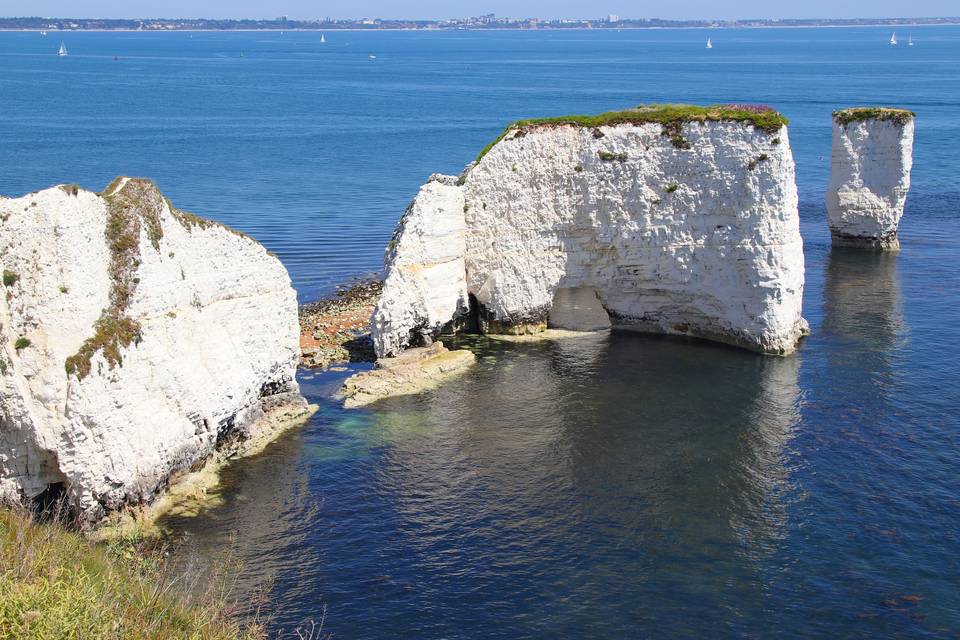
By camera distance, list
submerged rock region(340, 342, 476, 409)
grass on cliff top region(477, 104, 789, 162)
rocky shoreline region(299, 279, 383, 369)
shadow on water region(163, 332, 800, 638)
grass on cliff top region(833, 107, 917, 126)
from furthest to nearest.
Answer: grass on cliff top region(833, 107, 917, 126) → rocky shoreline region(299, 279, 383, 369) → grass on cliff top region(477, 104, 789, 162) → submerged rock region(340, 342, 476, 409) → shadow on water region(163, 332, 800, 638)

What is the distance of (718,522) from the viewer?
96.1 feet

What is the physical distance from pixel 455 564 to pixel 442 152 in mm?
81338

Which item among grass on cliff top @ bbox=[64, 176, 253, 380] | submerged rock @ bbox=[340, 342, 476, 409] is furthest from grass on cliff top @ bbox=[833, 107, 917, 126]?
grass on cliff top @ bbox=[64, 176, 253, 380]

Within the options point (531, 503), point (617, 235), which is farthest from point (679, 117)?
point (531, 503)

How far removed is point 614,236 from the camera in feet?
156

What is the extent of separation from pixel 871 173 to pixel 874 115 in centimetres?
389

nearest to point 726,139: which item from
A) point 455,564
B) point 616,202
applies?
point 616,202

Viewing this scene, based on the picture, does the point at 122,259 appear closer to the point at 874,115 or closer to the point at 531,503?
the point at 531,503

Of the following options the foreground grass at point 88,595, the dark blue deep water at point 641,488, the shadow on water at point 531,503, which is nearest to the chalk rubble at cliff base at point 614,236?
the dark blue deep water at point 641,488

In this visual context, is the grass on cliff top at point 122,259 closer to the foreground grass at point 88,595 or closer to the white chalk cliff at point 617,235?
the foreground grass at point 88,595

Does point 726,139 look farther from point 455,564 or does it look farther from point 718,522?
point 455,564

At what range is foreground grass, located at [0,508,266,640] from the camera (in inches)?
698

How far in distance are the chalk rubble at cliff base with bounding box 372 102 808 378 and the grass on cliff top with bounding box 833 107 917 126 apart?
22.3 m

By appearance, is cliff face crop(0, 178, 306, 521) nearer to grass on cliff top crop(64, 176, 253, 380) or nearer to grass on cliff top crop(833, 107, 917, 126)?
grass on cliff top crop(64, 176, 253, 380)
